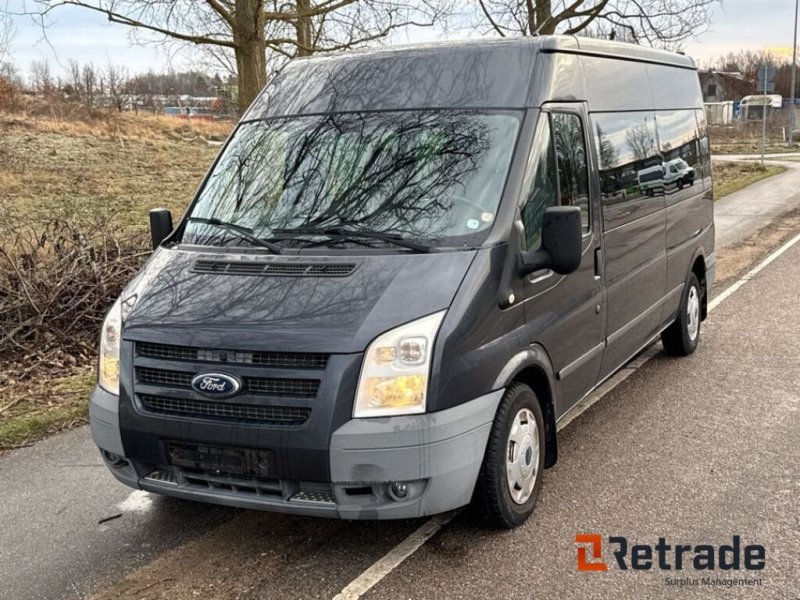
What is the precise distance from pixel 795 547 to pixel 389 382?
81.2 inches

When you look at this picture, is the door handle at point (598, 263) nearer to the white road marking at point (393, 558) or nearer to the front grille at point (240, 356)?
the white road marking at point (393, 558)

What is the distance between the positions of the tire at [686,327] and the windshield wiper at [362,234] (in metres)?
3.68

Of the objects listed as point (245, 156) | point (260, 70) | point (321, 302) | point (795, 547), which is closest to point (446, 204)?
point (321, 302)

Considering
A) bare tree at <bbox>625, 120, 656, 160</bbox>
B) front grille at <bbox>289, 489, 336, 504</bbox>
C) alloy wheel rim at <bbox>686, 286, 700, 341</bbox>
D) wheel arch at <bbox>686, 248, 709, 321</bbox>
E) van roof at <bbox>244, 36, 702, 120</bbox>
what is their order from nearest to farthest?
front grille at <bbox>289, 489, 336, 504</bbox>
van roof at <bbox>244, 36, 702, 120</bbox>
bare tree at <bbox>625, 120, 656, 160</bbox>
alloy wheel rim at <bbox>686, 286, 700, 341</bbox>
wheel arch at <bbox>686, 248, 709, 321</bbox>

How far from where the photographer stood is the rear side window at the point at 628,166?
505cm

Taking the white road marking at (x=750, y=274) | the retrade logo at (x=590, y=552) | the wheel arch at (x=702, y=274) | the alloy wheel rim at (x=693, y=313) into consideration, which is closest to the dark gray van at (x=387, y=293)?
the retrade logo at (x=590, y=552)

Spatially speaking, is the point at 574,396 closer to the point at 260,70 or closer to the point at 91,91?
the point at 260,70

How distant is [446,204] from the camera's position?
13.3 feet

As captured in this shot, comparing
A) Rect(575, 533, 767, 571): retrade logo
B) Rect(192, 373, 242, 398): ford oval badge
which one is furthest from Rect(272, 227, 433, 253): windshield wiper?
Rect(575, 533, 767, 571): retrade logo

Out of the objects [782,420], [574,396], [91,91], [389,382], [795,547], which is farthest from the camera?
[91,91]

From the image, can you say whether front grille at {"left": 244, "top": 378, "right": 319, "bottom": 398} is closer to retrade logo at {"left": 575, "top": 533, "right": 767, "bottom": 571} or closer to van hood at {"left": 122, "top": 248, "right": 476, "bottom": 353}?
van hood at {"left": 122, "top": 248, "right": 476, "bottom": 353}

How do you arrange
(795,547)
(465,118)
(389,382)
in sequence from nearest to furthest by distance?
(389,382) < (795,547) < (465,118)

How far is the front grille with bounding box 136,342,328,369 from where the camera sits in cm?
341

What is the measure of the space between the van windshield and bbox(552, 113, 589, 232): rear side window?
39 cm
